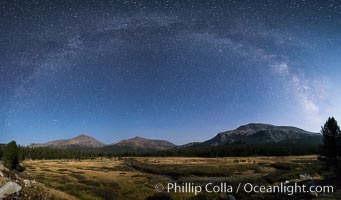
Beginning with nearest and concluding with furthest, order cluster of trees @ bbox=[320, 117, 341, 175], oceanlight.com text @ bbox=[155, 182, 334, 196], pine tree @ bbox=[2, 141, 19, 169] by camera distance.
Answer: oceanlight.com text @ bbox=[155, 182, 334, 196] → cluster of trees @ bbox=[320, 117, 341, 175] → pine tree @ bbox=[2, 141, 19, 169]

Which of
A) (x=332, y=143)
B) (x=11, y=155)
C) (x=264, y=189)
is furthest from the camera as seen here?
(x=11, y=155)

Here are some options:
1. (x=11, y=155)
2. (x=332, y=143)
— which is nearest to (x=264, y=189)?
(x=332, y=143)

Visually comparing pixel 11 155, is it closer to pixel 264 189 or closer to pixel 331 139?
pixel 264 189

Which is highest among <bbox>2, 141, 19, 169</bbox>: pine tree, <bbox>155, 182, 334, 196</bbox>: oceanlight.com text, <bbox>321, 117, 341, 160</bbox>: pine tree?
<bbox>321, 117, 341, 160</bbox>: pine tree

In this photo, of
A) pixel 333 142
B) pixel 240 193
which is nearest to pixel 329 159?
pixel 333 142

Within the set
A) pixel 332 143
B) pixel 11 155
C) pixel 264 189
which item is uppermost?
pixel 332 143

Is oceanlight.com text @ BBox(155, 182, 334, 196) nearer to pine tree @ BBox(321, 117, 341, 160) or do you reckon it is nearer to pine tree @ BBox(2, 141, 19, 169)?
pine tree @ BBox(321, 117, 341, 160)

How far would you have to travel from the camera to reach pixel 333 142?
1847 inches

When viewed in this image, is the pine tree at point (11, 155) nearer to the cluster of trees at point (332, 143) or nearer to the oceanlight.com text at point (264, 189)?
the oceanlight.com text at point (264, 189)

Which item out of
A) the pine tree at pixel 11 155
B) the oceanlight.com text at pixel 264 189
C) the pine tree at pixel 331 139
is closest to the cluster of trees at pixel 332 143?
the pine tree at pixel 331 139

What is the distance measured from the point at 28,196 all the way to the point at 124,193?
20340 mm

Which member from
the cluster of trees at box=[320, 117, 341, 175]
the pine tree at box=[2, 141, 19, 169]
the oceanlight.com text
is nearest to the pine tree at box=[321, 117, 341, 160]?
the cluster of trees at box=[320, 117, 341, 175]

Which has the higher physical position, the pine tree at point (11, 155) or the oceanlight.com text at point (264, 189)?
the pine tree at point (11, 155)

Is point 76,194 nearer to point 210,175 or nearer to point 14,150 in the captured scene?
point 14,150
